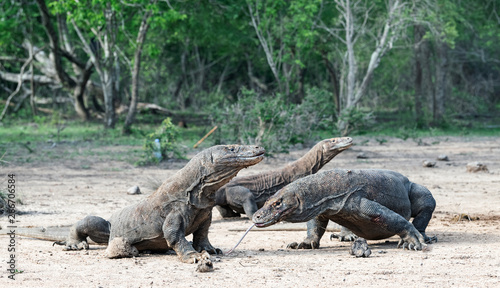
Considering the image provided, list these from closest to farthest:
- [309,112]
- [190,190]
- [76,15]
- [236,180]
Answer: [190,190] → [236,180] → [309,112] → [76,15]

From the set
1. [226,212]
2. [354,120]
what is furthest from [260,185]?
[354,120]

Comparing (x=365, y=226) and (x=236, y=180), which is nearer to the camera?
(x=365, y=226)

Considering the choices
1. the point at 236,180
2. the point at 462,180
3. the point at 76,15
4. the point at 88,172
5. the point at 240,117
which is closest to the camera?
the point at 236,180

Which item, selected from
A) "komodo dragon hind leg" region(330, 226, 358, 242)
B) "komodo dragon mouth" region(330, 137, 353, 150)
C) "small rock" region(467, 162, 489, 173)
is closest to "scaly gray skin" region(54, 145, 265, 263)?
"komodo dragon hind leg" region(330, 226, 358, 242)

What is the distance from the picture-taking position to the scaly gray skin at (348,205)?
509 cm

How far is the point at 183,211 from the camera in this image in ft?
16.6

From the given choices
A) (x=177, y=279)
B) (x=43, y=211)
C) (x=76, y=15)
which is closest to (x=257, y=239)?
(x=177, y=279)

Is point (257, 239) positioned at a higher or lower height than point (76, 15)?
lower

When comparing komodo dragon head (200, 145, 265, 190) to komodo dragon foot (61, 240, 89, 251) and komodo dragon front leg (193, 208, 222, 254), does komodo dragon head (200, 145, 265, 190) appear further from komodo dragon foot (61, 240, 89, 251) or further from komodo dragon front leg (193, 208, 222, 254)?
komodo dragon foot (61, 240, 89, 251)

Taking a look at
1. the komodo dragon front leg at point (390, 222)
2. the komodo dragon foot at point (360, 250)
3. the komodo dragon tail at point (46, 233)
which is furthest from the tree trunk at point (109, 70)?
the komodo dragon foot at point (360, 250)

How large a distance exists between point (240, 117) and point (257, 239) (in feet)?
26.7

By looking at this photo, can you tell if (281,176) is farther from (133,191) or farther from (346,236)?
(133,191)

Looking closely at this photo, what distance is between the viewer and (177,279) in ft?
14.3

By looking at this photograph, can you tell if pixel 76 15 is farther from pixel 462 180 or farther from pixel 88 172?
pixel 462 180
